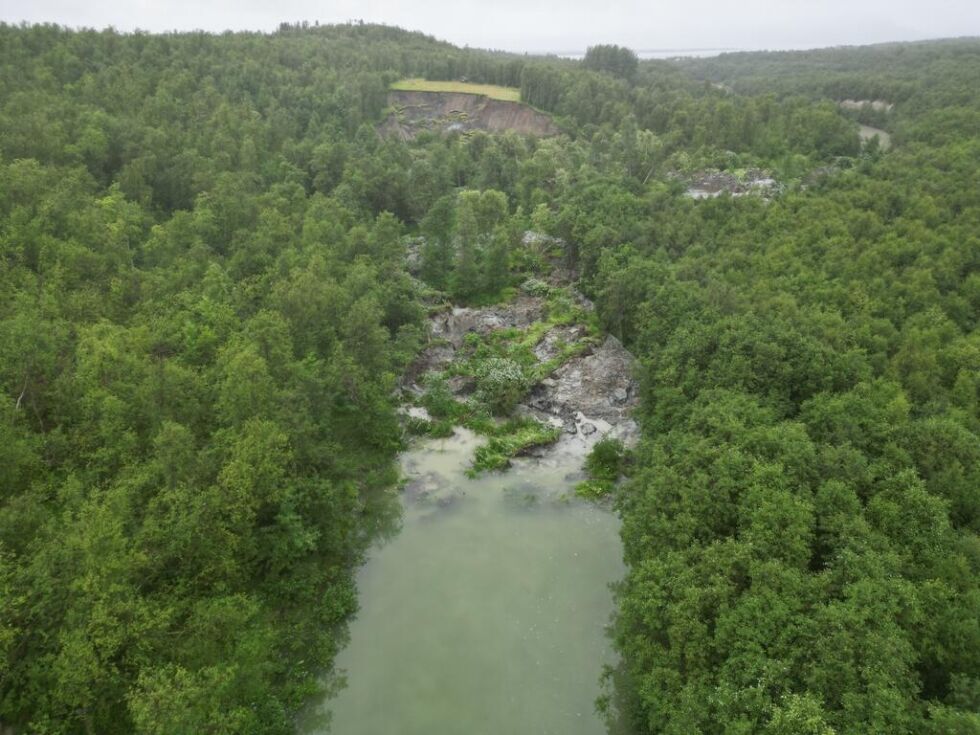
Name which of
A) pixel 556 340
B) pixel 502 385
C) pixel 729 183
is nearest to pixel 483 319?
pixel 556 340

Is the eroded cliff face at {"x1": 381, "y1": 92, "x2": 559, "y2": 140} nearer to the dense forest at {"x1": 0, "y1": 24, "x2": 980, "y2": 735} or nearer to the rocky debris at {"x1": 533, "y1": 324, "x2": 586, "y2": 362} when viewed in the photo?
the dense forest at {"x1": 0, "y1": 24, "x2": 980, "y2": 735}

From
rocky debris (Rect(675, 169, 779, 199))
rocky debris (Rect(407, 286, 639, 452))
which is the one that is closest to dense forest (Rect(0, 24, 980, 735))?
rocky debris (Rect(675, 169, 779, 199))

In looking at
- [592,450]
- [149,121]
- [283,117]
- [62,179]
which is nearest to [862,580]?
[592,450]

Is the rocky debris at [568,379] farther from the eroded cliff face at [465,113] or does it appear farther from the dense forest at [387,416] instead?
the eroded cliff face at [465,113]

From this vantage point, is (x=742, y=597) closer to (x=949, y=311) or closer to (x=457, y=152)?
(x=949, y=311)

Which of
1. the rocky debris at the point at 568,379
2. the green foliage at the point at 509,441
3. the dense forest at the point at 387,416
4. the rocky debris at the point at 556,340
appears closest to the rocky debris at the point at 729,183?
the dense forest at the point at 387,416

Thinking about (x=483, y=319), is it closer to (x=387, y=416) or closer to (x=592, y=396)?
(x=592, y=396)
